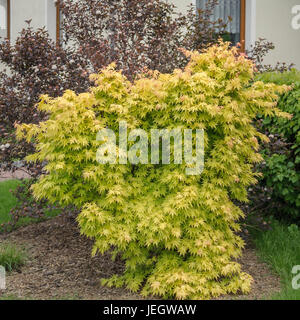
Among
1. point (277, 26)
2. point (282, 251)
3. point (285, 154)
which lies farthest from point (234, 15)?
point (282, 251)

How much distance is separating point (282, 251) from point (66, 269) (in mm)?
2270

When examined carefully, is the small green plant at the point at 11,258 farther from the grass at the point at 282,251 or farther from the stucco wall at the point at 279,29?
the stucco wall at the point at 279,29

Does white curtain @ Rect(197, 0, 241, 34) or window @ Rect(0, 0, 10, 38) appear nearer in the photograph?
white curtain @ Rect(197, 0, 241, 34)

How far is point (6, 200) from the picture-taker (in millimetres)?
6988

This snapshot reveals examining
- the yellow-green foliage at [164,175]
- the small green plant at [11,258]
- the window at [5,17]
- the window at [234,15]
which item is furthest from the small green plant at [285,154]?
the window at [5,17]

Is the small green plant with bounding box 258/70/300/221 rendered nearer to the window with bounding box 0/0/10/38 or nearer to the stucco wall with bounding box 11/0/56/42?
the stucco wall with bounding box 11/0/56/42

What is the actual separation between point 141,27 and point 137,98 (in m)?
2.31

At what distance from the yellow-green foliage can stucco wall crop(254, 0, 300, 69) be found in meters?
5.70

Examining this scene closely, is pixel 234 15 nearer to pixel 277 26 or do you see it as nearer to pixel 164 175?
pixel 277 26

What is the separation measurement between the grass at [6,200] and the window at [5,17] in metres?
5.54

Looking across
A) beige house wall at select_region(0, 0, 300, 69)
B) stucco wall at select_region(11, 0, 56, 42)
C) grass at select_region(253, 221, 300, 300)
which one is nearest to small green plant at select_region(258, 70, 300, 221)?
grass at select_region(253, 221, 300, 300)

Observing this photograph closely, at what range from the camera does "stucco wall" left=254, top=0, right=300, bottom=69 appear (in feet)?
A: 30.8

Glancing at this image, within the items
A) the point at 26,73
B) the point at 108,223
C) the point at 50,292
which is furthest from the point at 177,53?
the point at 50,292

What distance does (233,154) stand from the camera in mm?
4055
